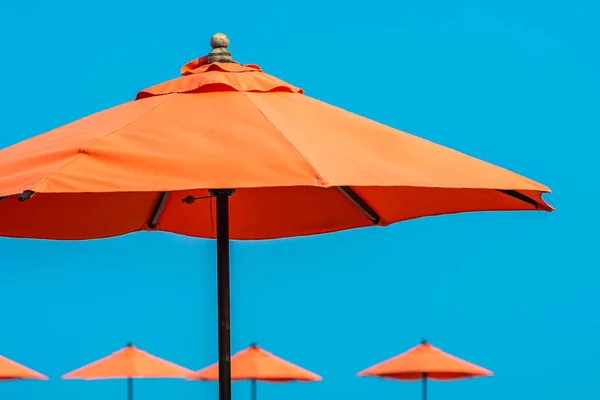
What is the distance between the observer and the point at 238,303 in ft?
56.5

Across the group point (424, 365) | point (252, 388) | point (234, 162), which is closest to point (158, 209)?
point (234, 162)

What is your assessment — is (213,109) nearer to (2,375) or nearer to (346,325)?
(2,375)

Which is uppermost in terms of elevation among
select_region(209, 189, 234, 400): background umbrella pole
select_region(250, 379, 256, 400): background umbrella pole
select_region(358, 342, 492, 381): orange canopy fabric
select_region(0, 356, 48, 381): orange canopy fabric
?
select_region(250, 379, 256, 400): background umbrella pole

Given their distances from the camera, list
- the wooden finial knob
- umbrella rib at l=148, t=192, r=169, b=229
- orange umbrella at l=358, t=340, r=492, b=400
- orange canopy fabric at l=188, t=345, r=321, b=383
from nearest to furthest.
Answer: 1. the wooden finial knob
2. umbrella rib at l=148, t=192, r=169, b=229
3. orange umbrella at l=358, t=340, r=492, b=400
4. orange canopy fabric at l=188, t=345, r=321, b=383

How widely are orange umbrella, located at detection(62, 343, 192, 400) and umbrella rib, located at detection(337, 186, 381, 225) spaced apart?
29.3 feet

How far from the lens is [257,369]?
1384 cm

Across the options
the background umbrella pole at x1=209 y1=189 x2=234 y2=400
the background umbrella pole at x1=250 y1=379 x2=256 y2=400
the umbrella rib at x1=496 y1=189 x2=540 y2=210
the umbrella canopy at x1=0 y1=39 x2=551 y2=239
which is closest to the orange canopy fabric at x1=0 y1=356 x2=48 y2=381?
the background umbrella pole at x1=250 y1=379 x2=256 y2=400

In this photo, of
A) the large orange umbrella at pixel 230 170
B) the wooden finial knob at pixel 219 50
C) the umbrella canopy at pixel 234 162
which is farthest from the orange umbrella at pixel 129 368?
the wooden finial knob at pixel 219 50

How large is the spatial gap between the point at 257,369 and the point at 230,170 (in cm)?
1051

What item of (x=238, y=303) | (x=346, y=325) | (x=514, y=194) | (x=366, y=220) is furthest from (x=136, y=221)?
(x=346, y=325)

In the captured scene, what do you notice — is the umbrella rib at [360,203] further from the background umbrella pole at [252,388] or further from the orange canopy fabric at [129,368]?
the background umbrella pole at [252,388]

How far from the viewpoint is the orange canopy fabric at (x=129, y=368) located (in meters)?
13.9

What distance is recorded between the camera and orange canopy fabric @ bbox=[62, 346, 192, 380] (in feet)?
45.5

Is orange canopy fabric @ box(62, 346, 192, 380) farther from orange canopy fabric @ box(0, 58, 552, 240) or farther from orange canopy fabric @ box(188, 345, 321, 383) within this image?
orange canopy fabric @ box(0, 58, 552, 240)
